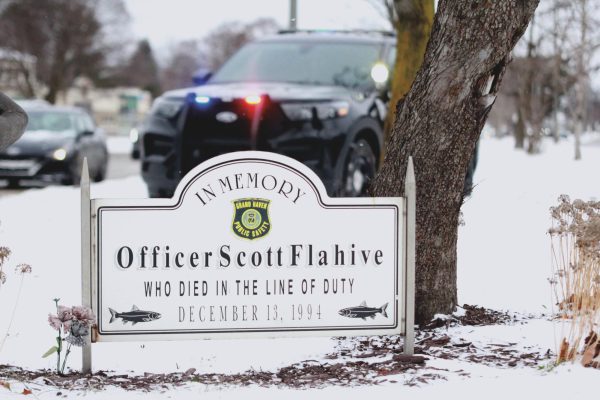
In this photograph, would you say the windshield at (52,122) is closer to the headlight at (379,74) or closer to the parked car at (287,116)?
the parked car at (287,116)

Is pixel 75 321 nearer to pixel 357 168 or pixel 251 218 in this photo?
pixel 251 218

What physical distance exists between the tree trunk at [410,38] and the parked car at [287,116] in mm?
163

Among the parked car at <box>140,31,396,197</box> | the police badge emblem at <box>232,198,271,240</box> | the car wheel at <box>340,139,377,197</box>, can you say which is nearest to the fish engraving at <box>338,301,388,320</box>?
the police badge emblem at <box>232,198,271,240</box>

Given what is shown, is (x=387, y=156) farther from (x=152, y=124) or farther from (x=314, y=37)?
(x=314, y=37)

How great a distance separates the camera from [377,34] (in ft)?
35.3

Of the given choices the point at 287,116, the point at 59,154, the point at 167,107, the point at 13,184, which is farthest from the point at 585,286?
the point at 13,184

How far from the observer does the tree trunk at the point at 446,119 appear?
15.6 ft

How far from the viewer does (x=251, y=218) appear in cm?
430

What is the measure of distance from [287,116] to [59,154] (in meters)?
8.17

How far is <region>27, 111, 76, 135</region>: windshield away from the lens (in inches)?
643

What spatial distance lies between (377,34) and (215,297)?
700cm

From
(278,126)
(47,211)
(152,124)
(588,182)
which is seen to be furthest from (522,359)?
(588,182)

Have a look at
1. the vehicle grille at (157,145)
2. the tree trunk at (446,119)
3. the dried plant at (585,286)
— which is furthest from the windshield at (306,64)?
the dried plant at (585,286)

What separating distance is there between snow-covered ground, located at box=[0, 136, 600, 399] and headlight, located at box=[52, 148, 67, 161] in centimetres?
444
